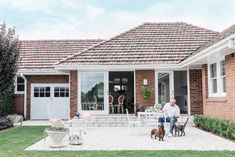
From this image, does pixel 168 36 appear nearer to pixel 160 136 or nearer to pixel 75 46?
pixel 75 46

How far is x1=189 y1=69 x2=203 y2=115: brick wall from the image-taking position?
62.4ft

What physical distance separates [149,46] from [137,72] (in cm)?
231

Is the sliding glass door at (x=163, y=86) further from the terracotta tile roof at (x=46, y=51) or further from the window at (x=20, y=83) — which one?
the window at (x=20, y=83)

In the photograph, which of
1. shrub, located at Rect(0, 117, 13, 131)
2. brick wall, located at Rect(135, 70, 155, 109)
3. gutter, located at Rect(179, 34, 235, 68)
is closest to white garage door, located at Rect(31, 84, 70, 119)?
shrub, located at Rect(0, 117, 13, 131)

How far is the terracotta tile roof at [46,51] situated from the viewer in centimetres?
2227

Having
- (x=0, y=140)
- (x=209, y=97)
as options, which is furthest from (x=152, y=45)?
(x=0, y=140)

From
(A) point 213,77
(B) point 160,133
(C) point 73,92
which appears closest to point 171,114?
(B) point 160,133

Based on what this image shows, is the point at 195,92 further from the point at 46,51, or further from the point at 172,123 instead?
the point at 46,51

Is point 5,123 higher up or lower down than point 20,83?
lower down

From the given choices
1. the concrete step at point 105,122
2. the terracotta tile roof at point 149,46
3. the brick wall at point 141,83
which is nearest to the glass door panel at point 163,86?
the brick wall at point 141,83

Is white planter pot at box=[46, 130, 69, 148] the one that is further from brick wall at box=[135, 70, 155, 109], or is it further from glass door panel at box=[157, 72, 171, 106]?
glass door panel at box=[157, 72, 171, 106]

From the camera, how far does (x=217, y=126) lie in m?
13.0

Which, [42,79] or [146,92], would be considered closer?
[146,92]

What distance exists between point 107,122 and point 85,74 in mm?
3634
